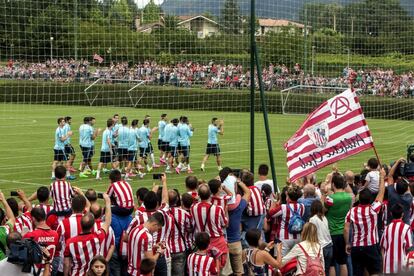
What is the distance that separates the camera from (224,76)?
104ft

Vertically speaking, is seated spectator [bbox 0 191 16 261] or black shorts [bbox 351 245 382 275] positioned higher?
seated spectator [bbox 0 191 16 261]

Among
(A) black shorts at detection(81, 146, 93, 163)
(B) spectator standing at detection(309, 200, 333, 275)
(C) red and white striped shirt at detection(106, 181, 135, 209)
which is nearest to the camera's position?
(B) spectator standing at detection(309, 200, 333, 275)

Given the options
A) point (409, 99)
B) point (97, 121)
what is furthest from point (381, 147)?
point (97, 121)

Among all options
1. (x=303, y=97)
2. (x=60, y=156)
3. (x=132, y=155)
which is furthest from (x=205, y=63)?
(x=303, y=97)

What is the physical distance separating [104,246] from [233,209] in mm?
2121

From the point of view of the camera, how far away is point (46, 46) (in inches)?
813

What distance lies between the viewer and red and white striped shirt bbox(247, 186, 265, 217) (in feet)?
37.8

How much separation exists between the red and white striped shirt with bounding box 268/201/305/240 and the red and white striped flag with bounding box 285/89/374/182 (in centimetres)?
170

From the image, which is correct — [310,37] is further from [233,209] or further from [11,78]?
[233,209]

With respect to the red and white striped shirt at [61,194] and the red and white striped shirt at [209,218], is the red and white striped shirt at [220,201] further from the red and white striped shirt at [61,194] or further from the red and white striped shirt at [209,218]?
the red and white striped shirt at [61,194]

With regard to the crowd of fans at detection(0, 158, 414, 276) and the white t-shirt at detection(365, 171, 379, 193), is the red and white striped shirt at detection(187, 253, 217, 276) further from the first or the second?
the white t-shirt at detection(365, 171, 379, 193)

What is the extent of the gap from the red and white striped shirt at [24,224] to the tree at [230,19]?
49.9 ft

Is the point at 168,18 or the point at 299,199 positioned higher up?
the point at 168,18

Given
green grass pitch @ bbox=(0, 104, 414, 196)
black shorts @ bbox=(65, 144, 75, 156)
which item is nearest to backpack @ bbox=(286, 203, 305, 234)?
green grass pitch @ bbox=(0, 104, 414, 196)
